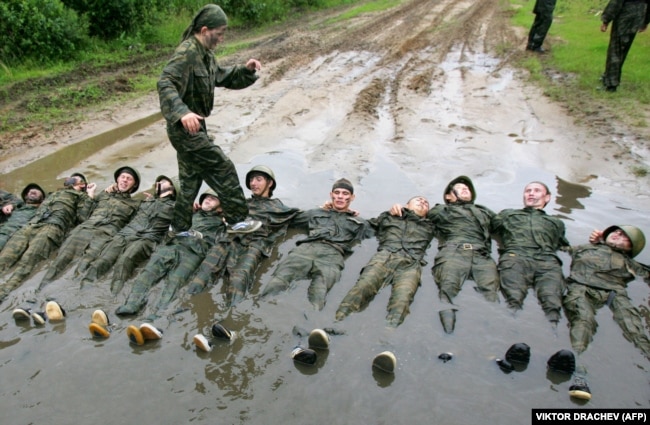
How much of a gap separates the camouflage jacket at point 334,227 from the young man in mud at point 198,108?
868 mm

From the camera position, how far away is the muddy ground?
166 inches

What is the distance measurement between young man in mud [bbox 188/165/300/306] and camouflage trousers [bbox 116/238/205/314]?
0.49 feet

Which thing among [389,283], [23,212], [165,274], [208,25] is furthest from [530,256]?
[23,212]

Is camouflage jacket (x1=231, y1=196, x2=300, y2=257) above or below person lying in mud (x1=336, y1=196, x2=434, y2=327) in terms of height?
above

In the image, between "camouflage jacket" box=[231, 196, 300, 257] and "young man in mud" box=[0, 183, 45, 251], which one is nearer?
"camouflage jacket" box=[231, 196, 300, 257]

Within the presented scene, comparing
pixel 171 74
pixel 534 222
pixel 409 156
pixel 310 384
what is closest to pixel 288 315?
pixel 310 384

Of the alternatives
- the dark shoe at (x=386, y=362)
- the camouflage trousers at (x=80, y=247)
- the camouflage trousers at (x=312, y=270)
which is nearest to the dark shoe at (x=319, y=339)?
the dark shoe at (x=386, y=362)

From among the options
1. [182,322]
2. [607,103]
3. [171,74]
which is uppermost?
[171,74]

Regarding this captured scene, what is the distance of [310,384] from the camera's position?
4.38 m

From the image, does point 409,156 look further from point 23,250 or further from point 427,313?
point 23,250

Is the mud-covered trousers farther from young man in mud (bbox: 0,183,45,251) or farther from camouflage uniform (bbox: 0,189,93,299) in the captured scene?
young man in mud (bbox: 0,183,45,251)

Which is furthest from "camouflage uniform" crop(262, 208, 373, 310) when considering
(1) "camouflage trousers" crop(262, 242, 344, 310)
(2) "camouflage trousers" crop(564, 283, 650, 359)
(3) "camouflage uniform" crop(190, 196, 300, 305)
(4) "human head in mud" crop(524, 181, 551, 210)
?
(2) "camouflage trousers" crop(564, 283, 650, 359)

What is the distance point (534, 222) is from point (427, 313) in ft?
7.19

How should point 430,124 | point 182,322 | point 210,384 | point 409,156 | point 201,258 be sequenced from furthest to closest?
point 430,124 → point 409,156 → point 201,258 → point 182,322 → point 210,384
